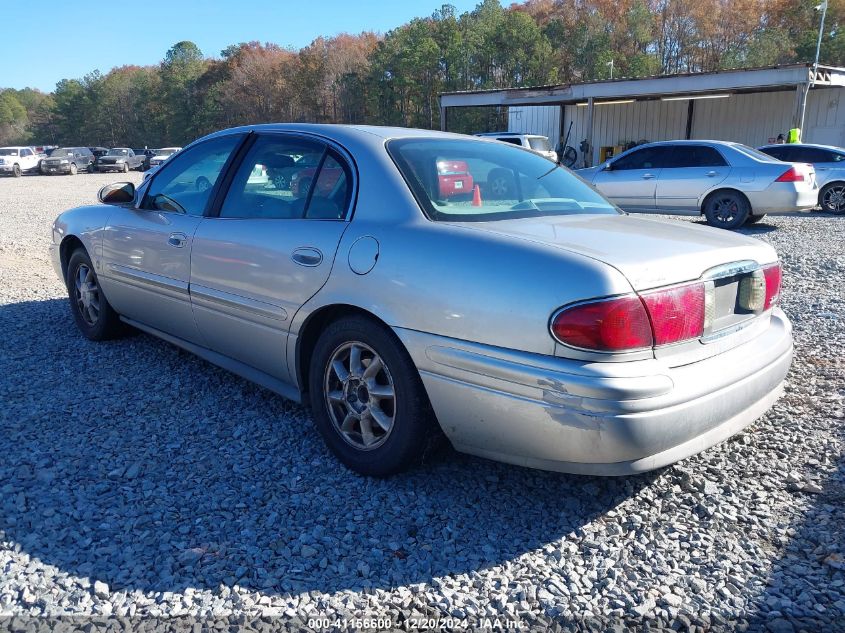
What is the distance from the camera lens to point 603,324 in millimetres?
2279

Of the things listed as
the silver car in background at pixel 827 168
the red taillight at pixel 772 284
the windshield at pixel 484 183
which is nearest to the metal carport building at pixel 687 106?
the silver car in background at pixel 827 168

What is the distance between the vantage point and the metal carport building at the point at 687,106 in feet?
63.9

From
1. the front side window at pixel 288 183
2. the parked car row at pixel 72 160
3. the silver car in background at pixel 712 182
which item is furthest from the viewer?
the parked car row at pixel 72 160

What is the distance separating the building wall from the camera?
23.6m

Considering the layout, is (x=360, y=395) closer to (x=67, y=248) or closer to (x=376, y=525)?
(x=376, y=525)

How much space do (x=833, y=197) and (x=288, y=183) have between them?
1384 cm

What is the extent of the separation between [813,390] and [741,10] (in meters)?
61.8

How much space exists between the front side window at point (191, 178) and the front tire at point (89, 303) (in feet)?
3.05

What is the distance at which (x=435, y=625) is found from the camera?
2.12m

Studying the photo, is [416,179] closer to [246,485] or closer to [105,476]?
[246,485]

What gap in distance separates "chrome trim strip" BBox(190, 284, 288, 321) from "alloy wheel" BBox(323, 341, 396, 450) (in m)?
0.39

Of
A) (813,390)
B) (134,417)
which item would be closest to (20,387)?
(134,417)

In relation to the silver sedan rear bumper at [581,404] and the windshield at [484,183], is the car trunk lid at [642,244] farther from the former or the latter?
the silver sedan rear bumper at [581,404]

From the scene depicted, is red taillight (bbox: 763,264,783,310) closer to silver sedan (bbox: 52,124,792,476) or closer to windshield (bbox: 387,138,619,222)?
silver sedan (bbox: 52,124,792,476)
